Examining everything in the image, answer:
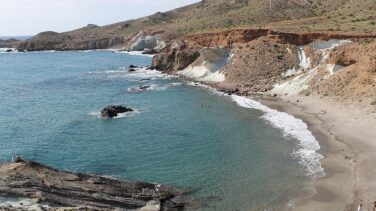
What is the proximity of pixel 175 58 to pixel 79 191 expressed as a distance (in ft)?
204

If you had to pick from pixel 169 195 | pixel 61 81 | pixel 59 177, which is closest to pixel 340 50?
pixel 169 195

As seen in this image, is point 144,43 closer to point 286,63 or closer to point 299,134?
point 286,63

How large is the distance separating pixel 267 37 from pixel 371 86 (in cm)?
2713

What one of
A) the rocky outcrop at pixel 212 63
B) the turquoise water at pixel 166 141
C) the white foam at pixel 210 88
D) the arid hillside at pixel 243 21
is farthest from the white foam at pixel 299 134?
the arid hillside at pixel 243 21

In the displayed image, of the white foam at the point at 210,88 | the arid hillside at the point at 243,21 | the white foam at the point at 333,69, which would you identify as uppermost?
the arid hillside at the point at 243,21

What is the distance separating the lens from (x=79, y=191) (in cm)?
2800

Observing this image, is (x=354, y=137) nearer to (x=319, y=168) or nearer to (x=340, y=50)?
(x=319, y=168)

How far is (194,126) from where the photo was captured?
48125mm

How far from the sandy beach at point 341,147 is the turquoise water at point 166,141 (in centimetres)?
197

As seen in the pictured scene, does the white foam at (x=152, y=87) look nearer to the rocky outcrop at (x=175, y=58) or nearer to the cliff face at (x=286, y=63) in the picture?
the cliff face at (x=286, y=63)

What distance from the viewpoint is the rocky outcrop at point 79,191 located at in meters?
26.1

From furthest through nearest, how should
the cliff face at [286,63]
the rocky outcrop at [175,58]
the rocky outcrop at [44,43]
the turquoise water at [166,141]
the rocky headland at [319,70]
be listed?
the rocky outcrop at [44,43] → the rocky outcrop at [175,58] → the cliff face at [286,63] → the rocky headland at [319,70] → the turquoise water at [166,141]

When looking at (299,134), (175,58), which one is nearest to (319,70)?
(299,134)

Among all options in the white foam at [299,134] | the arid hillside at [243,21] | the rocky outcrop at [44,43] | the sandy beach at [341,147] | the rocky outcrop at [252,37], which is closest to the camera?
the sandy beach at [341,147]
